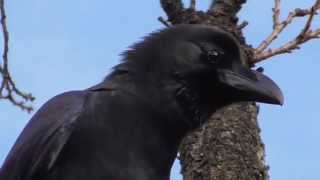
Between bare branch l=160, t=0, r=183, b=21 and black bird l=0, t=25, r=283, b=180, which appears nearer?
black bird l=0, t=25, r=283, b=180

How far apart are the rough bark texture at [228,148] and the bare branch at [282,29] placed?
A: 0.26 feet

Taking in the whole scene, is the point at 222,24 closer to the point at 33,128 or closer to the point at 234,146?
the point at 234,146

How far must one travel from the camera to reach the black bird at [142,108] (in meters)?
6.92

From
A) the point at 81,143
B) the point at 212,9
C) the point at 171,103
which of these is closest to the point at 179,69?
the point at 171,103

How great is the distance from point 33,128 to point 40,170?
30 centimetres

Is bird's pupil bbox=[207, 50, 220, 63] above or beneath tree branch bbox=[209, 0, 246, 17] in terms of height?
beneath

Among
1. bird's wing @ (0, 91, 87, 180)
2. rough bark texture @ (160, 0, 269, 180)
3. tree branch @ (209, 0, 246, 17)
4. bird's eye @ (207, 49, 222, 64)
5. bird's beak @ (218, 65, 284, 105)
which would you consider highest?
tree branch @ (209, 0, 246, 17)

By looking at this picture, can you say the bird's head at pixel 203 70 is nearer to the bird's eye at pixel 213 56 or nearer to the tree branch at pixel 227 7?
the bird's eye at pixel 213 56

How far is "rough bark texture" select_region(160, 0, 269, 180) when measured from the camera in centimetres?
772

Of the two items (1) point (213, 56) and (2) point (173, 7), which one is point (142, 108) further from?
(2) point (173, 7)

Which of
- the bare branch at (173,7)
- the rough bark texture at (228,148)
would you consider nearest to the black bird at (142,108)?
the rough bark texture at (228,148)

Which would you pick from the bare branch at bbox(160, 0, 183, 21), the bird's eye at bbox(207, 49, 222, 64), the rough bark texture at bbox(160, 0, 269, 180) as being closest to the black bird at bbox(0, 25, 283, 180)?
the bird's eye at bbox(207, 49, 222, 64)

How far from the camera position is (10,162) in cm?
710

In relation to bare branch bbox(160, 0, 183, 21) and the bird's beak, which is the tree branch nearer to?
bare branch bbox(160, 0, 183, 21)
